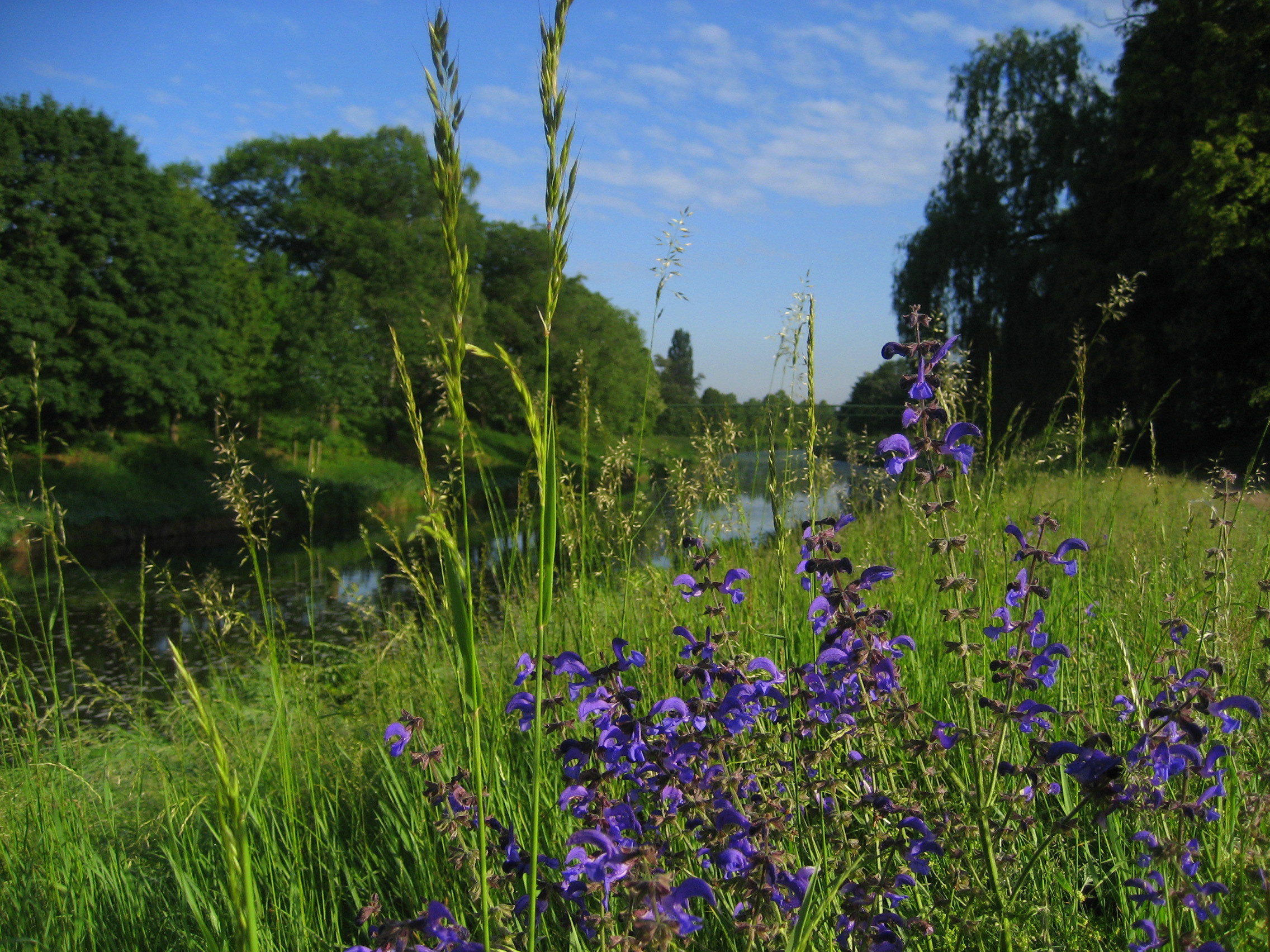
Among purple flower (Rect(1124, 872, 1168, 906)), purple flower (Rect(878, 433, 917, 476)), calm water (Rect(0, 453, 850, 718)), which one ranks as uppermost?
purple flower (Rect(878, 433, 917, 476))

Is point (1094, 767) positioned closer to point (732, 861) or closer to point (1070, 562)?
point (732, 861)

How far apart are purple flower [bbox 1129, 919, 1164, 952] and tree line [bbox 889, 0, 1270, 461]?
39.8ft

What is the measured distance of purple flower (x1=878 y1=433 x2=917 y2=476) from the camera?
4.63 ft

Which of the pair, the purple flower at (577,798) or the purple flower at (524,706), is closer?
the purple flower at (577,798)

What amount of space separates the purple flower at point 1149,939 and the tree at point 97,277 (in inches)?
888

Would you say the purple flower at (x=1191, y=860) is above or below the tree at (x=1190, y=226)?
below

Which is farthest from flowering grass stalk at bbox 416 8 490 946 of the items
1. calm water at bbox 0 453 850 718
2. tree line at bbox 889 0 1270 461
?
tree line at bbox 889 0 1270 461

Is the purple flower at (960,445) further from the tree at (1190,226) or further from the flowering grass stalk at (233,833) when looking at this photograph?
the tree at (1190,226)

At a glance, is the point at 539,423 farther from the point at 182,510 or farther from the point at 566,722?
the point at 182,510

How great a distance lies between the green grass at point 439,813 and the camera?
62.1 inches

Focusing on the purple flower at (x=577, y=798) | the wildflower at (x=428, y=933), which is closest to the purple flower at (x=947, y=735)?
the purple flower at (x=577, y=798)

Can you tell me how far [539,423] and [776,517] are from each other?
54.6 inches

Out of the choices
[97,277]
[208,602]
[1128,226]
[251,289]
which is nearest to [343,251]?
[251,289]

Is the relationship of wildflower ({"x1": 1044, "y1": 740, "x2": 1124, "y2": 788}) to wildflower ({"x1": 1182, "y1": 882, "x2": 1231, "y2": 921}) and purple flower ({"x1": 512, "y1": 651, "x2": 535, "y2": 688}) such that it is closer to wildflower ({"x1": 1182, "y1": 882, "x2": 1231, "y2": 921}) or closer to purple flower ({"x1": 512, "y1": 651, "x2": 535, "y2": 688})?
wildflower ({"x1": 1182, "y1": 882, "x2": 1231, "y2": 921})
